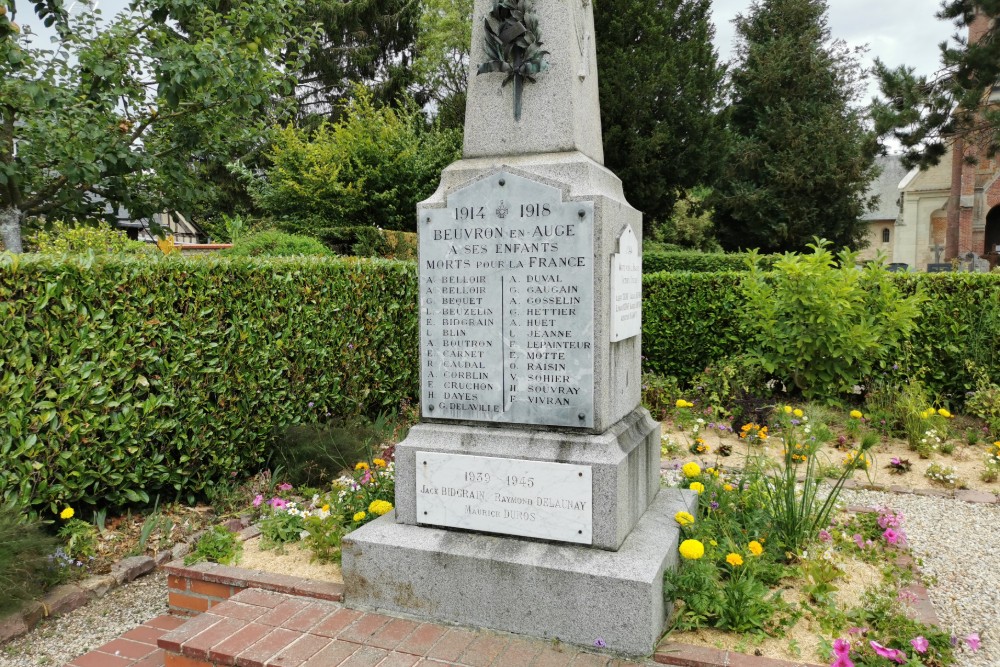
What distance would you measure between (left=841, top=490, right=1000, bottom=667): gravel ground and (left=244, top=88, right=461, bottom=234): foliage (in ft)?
42.1

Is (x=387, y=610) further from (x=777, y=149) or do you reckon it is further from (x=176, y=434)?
(x=777, y=149)

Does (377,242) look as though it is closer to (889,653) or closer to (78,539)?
(78,539)

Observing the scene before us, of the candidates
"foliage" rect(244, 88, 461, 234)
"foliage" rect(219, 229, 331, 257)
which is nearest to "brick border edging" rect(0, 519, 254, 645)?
"foliage" rect(219, 229, 331, 257)

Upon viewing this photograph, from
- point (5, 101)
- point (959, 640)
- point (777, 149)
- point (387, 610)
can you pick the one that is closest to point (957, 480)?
point (959, 640)

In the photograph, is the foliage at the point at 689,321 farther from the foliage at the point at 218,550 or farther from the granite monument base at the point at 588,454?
the foliage at the point at 218,550

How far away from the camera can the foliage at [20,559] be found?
3.33 meters

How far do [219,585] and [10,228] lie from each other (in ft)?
12.4

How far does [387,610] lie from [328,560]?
0.60m

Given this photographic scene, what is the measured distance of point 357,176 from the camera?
16234mm

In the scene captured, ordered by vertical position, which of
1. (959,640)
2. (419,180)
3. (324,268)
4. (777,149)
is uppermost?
(777,149)

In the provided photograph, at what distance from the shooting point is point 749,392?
23.4ft

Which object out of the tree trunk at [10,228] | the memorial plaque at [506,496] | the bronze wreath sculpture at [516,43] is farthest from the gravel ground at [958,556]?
the tree trunk at [10,228]

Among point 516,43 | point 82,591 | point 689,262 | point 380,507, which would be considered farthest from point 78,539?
point 689,262

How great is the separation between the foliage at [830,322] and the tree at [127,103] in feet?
17.5
